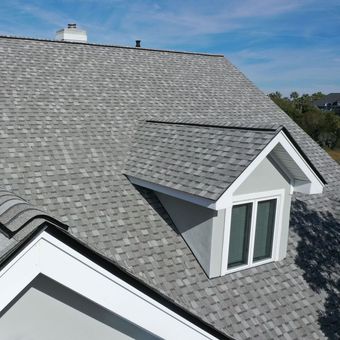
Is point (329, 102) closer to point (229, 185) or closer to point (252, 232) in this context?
point (252, 232)

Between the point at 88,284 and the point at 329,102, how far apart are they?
13213 cm

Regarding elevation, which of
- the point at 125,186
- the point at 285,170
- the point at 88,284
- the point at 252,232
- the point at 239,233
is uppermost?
the point at 285,170

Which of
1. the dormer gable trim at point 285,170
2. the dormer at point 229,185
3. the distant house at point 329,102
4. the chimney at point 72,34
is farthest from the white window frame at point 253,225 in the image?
the distant house at point 329,102

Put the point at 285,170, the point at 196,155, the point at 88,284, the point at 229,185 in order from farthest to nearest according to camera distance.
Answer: the point at 285,170 < the point at 196,155 < the point at 229,185 < the point at 88,284

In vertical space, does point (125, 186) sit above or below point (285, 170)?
below

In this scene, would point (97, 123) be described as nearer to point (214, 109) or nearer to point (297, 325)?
point (214, 109)

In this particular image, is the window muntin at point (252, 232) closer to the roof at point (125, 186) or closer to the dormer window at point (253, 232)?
the dormer window at point (253, 232)

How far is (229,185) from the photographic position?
19.9 ft

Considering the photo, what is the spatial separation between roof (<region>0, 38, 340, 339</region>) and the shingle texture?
53cm

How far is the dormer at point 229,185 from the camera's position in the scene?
643cm

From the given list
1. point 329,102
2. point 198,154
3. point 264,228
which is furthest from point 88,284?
point 329,102

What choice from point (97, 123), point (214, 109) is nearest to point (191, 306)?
point (97, 123)

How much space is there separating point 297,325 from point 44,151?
5.54 metres

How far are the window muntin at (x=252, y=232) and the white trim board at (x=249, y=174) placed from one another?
2.34 feet
